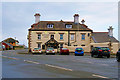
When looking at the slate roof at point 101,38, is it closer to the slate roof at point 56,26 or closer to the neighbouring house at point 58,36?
the neighbouring house at point 58,36

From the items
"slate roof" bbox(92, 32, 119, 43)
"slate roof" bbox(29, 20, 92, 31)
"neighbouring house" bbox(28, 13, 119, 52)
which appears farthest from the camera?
"slate roof" bbox(92, 32, 119, 43)

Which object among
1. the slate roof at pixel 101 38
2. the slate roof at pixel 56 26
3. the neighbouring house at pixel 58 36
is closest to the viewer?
the neighbouring house at pixel 58 36

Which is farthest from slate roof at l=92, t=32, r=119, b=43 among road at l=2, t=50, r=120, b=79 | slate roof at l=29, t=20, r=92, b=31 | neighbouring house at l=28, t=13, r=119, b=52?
road at l=2, t=50, r=120, b=79

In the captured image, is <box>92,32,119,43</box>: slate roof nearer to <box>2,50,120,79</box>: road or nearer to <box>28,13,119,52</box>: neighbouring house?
<box>28,13,119,52</box>: neighbouring house

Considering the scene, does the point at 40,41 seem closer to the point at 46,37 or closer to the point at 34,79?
the point at 46,37

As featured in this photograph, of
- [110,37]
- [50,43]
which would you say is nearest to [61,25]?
[50,43]

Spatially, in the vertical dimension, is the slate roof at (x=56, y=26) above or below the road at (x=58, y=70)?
above

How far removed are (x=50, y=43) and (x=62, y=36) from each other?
3907 mm

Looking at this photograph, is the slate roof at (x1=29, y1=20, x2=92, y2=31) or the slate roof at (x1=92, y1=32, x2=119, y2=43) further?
the slate roof at (x1=92, y1=32, x2=119, y2=43)

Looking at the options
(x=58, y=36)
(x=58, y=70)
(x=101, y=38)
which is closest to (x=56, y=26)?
(x=58, y=36)

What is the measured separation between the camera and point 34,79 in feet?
23.9

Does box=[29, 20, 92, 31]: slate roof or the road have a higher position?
box=[29, 20, 92, 31]: slate roof

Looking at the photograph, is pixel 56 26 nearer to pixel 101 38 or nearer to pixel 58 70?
pixel 101 38

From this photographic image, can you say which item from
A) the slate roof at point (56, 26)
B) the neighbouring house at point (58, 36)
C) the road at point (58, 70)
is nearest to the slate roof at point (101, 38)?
the neighbouring house at point (58, 36)
